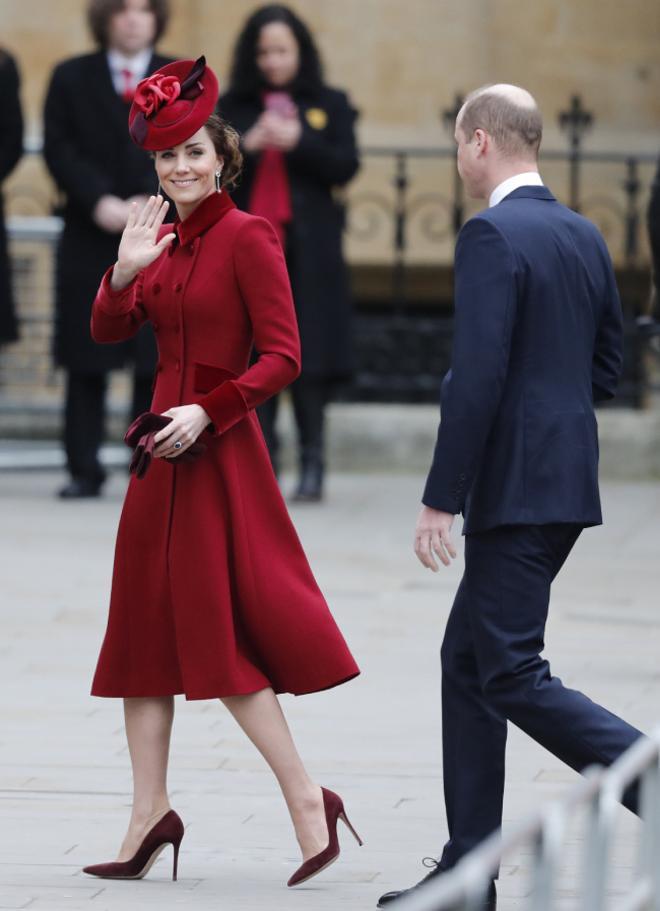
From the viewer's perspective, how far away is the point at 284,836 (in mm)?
4770

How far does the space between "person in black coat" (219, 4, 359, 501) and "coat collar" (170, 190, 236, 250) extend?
4994 mm

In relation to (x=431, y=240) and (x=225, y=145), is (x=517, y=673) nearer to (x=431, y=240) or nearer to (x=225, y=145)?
(x=225, y=145)

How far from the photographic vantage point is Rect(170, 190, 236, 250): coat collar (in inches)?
175

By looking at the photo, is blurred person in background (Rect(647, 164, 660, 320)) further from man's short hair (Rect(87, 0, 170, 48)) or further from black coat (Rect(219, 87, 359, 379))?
man's short hair (Rect(87, 0, 170, 48))

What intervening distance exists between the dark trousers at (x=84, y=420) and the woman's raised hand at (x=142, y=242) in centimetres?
550

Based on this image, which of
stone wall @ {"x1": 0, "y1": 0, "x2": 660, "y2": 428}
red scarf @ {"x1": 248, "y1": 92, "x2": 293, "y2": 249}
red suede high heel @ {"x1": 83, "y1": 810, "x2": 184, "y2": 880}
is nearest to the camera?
red suede high heel @ {"x1": 83, "y1": 810, "x2": 184, "y2": 880}

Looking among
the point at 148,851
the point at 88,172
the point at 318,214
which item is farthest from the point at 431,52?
the point at 148,851

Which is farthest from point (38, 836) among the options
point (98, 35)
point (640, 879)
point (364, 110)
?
point (364, 110)

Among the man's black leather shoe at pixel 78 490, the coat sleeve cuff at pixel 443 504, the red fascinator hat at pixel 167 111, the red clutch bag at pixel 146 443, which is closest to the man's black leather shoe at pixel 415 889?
the coat sleeve cuff at pixel 443 504

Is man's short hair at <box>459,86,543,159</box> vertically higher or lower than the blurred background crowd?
higher

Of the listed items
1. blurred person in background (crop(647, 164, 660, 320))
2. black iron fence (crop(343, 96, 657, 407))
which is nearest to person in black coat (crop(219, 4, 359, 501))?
black iron fence (crop(343, 96, 657, 407))

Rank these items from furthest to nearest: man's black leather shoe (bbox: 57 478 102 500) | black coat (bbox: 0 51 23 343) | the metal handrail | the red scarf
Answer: man's black leather shoe (bbox: 57 478 102 500)
black coat (bbox: 0 51 23 343)
the red scarf
the metal handrail

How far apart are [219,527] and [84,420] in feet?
18.7

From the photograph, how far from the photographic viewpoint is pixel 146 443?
4.28 meters
